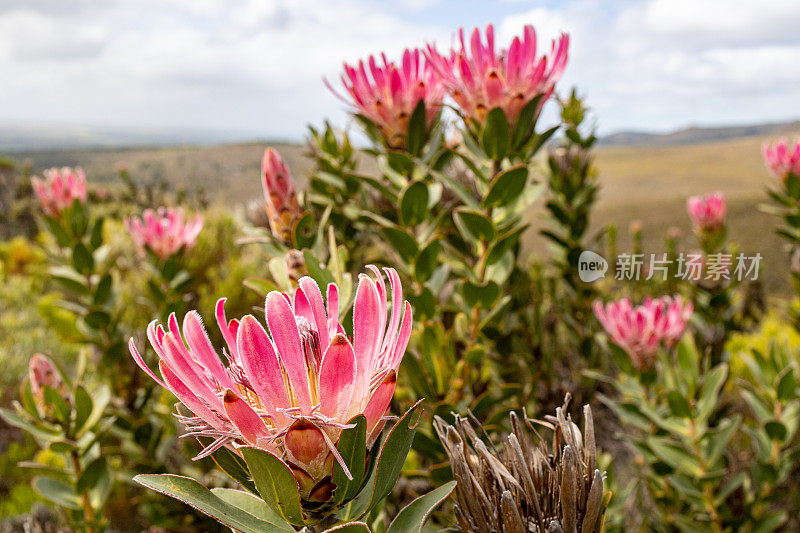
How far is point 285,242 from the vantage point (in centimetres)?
111

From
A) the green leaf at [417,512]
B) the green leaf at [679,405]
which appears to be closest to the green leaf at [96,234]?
the green leaf at [417,512]

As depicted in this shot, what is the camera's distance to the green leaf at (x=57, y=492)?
1.29 m

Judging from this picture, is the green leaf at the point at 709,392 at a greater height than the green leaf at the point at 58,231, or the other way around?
the green leaf at the point at 58,231

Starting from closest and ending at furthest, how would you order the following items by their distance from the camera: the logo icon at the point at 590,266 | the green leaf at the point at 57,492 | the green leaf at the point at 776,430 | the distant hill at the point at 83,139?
the green leaf at the point at 57,492
the green leaf at the point at 776,430
the logo icon at the point at 590,266
the distant hill at the point at 83,139

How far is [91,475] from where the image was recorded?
131cm

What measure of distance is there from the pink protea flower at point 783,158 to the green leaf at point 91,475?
253 cm

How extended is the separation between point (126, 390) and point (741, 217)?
64.0 feet

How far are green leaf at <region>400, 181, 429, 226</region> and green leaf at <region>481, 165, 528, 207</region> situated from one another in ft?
0.45

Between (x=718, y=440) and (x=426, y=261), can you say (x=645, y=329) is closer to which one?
(x=718, y=440)

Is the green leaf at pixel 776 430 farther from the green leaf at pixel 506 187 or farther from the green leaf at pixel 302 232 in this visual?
the green leaf at pixel 302 232

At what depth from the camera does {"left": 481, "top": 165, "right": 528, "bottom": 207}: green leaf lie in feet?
3.37

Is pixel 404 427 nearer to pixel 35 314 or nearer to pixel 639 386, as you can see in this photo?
pixel 639 386

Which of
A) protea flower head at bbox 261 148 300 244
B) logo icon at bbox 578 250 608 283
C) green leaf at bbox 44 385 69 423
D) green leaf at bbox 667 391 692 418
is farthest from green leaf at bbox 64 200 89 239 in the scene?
green leaf at bbox 667 391 692 418

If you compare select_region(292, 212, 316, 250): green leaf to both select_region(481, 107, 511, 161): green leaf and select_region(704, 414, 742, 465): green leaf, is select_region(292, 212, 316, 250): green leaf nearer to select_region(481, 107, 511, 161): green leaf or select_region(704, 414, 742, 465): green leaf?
select_region(481, 107, 511, 161): green leaf
